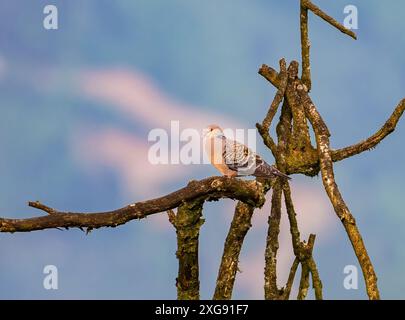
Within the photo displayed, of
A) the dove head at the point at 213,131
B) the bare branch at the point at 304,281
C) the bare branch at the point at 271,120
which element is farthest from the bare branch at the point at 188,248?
the bare branch at the point at 304,281

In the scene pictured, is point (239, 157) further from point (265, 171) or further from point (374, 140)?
point (374, 140)

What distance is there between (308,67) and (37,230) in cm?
779

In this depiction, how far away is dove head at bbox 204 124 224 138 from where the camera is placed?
12898 mm

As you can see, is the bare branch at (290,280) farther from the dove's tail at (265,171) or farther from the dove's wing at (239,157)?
the dove's wing at (239,157)

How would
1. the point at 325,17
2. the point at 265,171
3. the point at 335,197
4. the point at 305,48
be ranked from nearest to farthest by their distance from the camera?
the point at 265,171, the point at 335,197, the point at 325,17, the point at 305,48

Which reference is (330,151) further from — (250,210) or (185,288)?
(185,288)

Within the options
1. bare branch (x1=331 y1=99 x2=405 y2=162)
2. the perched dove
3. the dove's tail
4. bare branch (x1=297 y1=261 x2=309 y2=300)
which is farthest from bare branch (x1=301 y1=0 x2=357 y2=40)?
bare branch (x1=297 y1=261 x2=309 y2=300)

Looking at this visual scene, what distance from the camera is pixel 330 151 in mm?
15289

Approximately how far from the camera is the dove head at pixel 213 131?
12898 mm

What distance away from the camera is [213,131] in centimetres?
1292

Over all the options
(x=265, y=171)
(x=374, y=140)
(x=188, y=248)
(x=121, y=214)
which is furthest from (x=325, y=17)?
(x=121, y=214)

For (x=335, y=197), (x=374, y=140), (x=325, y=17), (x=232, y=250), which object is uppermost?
(x=325, y=17)
